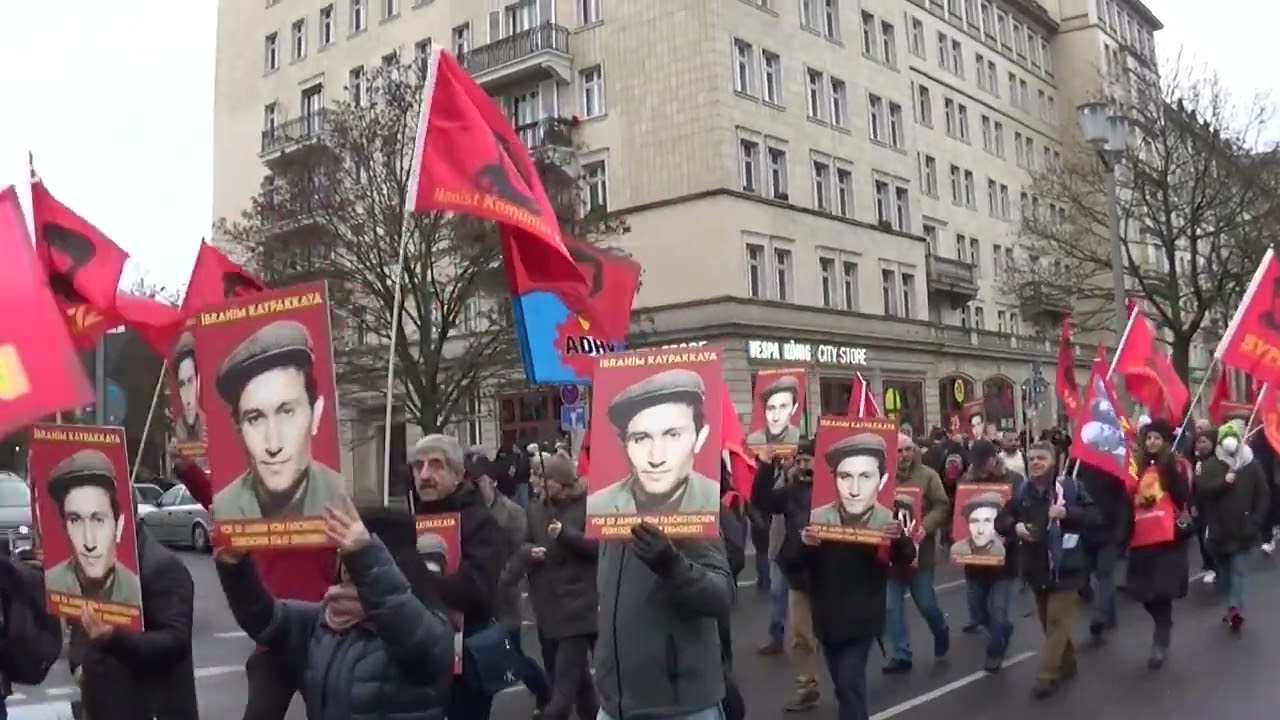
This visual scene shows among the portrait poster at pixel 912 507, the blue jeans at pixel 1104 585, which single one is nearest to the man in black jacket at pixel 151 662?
→ the portrait poster at pixel 912 507

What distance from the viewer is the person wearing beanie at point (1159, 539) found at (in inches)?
382

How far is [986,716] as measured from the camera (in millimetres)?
8148

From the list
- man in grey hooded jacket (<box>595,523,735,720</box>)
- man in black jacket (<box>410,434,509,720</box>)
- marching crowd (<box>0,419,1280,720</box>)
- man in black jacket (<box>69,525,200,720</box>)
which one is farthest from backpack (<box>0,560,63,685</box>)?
man in grey hooded jacket (<box>595,523,735,720</box>)

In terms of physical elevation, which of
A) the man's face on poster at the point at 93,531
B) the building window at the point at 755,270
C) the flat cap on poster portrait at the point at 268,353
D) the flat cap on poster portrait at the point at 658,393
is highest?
the building window at the point at 755,270

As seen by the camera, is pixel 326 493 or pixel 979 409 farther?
pixel 979 409

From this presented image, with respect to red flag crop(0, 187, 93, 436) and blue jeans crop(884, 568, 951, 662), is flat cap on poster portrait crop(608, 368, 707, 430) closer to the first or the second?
red flag crop(0, 187, 93, 436)

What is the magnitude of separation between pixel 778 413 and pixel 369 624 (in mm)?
9283

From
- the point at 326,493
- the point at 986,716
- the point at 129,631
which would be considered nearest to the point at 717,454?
the point at 326,493

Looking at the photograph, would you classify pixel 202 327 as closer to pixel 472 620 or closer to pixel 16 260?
pixel 16 260

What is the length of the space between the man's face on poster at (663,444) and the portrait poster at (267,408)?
1.09m

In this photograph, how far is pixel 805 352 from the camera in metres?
35.5

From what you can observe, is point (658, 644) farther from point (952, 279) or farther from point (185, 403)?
point (952, 279)

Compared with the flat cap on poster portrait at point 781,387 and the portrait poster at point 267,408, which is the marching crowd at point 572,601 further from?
the flat cap on poster portrait at point 781,387

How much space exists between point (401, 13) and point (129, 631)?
38890 millimetres
